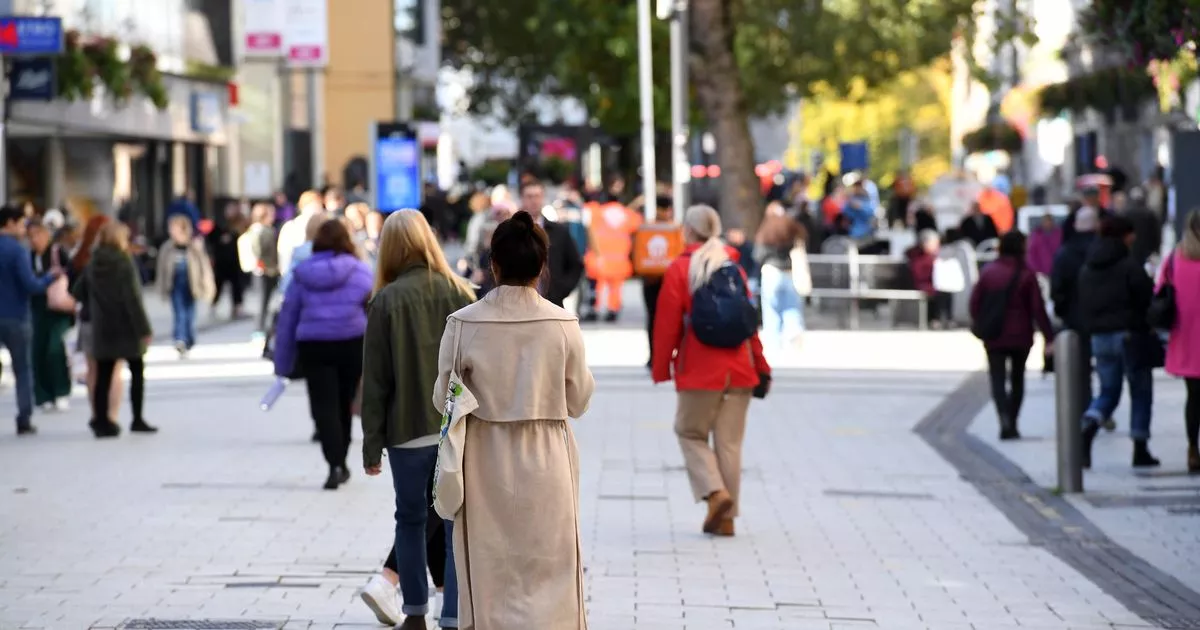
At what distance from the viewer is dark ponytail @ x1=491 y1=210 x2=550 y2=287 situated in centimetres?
654

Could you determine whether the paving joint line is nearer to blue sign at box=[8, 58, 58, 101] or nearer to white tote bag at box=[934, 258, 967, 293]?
white tote bag at box=[934, 258, 967, 293]

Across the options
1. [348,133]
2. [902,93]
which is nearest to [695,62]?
[348,133]

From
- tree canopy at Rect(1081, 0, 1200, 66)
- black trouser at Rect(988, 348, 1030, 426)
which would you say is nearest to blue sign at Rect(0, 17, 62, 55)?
black trouser at Rect(988, 348, 1030, 426)

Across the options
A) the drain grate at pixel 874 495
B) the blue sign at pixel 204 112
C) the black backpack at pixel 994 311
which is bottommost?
the drain grate at pixel 874 495

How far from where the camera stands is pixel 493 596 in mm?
6496

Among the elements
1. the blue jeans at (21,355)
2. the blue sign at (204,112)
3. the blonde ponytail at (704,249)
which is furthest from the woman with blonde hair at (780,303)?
the blue sign at (204,112)

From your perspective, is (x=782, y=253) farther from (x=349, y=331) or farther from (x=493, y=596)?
(x=493, y=596)

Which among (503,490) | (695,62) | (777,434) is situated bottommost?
(777,434)

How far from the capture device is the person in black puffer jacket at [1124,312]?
1391 centimetres

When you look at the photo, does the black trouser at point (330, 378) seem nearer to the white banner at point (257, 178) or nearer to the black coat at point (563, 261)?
the black coat at point (563, 261)

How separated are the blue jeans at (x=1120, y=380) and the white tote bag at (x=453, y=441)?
26.8ft

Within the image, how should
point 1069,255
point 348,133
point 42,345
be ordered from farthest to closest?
1. point 348,133
2. point 42,345
3. point 1069,255

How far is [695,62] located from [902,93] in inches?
2399

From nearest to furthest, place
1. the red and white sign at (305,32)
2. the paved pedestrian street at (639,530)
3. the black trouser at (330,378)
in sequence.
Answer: the paved pedestrian street at (639,530), the black trouser at (330,378), the red and white sign at (305,32)
